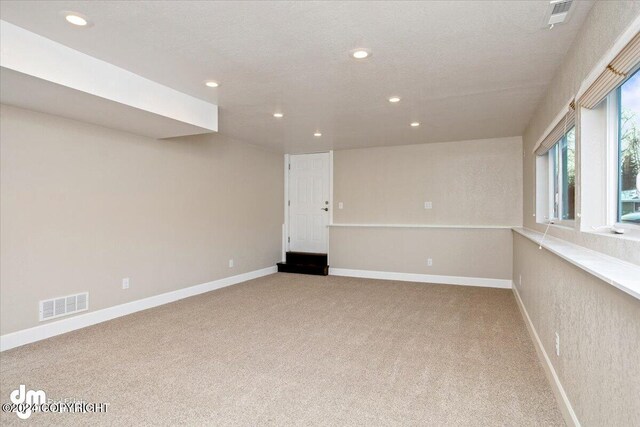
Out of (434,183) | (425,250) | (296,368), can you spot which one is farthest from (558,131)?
(425,250)

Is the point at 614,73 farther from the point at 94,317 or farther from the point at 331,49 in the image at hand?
the point at 94,317

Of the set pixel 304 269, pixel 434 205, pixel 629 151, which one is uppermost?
pixel 629 151

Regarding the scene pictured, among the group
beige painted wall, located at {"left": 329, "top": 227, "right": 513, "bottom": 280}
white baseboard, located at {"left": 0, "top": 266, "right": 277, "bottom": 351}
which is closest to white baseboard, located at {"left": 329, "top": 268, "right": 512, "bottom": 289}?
beige painted wall, located at {"left": 329, "top": 227, "right": 513, "bottom": 280}

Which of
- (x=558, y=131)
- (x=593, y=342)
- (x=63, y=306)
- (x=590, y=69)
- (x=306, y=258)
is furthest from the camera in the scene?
(x=306, y=258)

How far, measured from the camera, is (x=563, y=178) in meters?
3.20

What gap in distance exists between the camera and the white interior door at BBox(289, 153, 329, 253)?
274 inches

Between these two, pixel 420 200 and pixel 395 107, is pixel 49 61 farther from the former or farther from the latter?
pixel 420 200

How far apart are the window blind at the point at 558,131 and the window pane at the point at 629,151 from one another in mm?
551

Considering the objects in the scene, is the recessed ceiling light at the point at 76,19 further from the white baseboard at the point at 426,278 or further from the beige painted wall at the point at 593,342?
the white baseboard at the point at 426,278

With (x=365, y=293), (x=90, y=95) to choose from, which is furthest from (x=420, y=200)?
(x=90, y=95)

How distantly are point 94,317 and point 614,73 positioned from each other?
15.0 ft

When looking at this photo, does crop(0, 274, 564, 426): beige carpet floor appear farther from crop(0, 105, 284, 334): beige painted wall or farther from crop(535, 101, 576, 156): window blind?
crop(535, 101, 576, 156): window blind

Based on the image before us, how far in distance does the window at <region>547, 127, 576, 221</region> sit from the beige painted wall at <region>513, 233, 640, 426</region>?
23.0 inches

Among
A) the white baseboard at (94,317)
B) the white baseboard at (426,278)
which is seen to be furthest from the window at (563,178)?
the white baseboard at (94,317)
